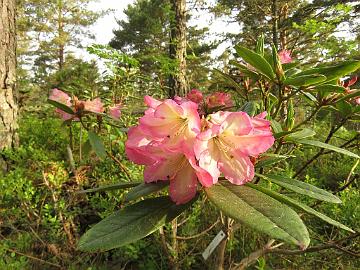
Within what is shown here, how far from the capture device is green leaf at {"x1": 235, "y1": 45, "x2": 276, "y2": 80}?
0.74 meters

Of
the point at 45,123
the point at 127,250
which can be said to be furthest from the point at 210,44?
the point at 127,250

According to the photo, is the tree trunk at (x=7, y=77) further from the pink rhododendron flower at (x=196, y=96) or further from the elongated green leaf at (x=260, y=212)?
the elongated green leaf at (x=260, y=212)

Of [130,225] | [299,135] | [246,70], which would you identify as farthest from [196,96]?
[130,225]

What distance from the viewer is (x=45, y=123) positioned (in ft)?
10.0

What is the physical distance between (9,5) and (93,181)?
5.10 ft

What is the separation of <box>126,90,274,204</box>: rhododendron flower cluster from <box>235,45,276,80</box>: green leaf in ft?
0.56

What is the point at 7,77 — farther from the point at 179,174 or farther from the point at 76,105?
the point at 179,174

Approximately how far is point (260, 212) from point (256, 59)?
0.34 m

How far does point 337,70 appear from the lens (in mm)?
744

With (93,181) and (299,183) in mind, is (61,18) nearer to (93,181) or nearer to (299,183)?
(93,181)

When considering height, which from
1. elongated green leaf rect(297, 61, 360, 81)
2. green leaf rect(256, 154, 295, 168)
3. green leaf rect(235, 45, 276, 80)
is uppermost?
green leaf rect(235, 45, 276, 80)

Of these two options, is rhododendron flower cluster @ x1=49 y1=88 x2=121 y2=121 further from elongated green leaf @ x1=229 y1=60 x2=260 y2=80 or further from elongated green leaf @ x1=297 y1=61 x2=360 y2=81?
elongated green leaf @ x1=297 y1=61 x2=360 y2=81

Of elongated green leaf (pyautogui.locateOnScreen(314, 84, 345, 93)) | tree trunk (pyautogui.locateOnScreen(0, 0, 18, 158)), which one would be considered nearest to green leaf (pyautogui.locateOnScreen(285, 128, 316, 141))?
elongated green leaf (pyautogui.locateOnScreen(314, 84, 345, 93))

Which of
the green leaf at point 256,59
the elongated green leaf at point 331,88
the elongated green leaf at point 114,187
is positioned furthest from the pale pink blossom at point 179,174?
the elongated green leaf at point 331,88
